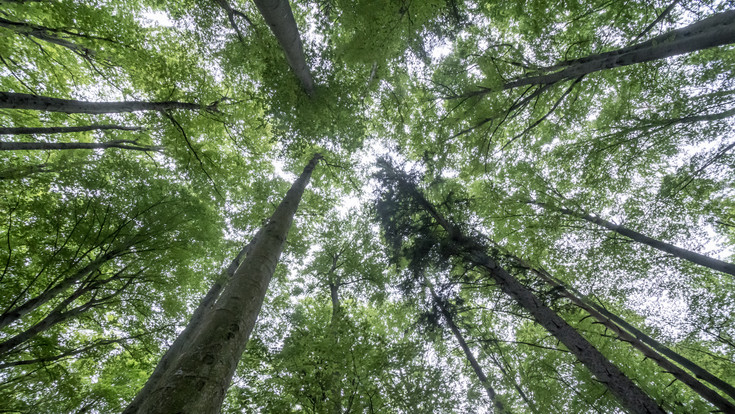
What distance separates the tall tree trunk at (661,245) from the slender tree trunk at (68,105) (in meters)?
10.8

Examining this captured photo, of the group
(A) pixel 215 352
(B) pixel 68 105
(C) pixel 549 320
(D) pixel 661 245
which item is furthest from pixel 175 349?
(D) pixel 661 245

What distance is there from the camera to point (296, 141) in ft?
19.6

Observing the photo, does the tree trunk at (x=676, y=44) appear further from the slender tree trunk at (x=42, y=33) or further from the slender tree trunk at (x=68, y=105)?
the slender tree trunk at (x=42, y=33)

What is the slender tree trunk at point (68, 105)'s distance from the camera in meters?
3.37

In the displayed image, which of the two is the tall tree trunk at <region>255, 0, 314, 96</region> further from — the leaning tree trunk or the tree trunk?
the tree trunk

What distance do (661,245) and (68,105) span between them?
42.9 ft

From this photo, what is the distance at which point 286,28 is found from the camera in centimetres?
381

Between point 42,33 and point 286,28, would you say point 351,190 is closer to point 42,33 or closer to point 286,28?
point 286,28

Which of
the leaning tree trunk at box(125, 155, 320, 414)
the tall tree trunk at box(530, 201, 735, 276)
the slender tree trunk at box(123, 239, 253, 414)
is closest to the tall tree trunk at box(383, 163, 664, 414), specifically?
the tall tree trunk at box(530, 201, 735, 276)

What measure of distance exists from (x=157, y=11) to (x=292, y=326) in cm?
939

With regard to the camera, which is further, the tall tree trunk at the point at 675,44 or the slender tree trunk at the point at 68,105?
the slender tree trunk at the point at 68,105

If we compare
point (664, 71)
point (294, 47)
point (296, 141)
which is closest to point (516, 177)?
point (664, 71)

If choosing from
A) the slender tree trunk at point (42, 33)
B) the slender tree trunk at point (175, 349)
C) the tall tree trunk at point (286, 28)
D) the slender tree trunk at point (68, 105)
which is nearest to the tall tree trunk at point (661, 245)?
the tall tree trunk at point (286, 28)

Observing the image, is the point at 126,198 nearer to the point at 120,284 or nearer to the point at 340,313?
the point at 120,284
